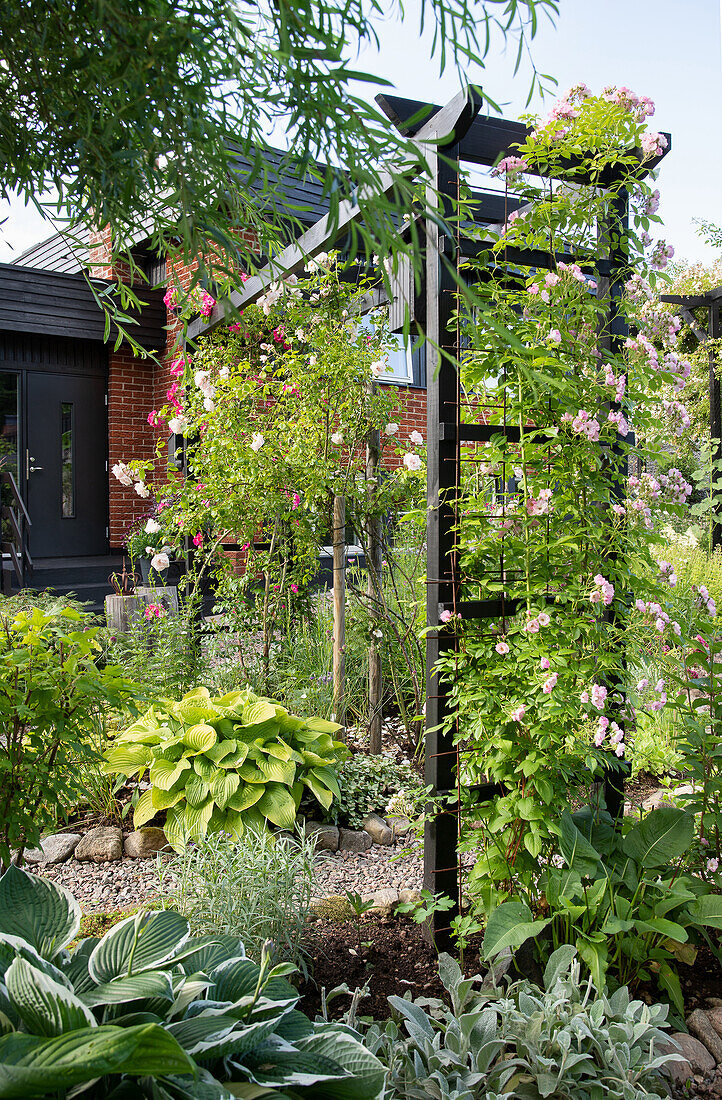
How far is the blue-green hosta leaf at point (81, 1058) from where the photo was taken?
0.82 meters

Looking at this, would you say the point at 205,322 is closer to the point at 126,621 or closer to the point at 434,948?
the point at 126,621

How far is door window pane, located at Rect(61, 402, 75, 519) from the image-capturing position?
28.6ft

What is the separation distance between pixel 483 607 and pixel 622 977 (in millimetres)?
1047

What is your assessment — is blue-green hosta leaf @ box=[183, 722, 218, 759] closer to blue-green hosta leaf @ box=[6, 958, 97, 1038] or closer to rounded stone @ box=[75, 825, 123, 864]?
rounded stone @ box=[75, 825, 123, 864]

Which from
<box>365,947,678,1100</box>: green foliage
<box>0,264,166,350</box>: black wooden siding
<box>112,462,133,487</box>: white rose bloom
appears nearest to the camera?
<box>365,947,678,1100</box>: green foliage

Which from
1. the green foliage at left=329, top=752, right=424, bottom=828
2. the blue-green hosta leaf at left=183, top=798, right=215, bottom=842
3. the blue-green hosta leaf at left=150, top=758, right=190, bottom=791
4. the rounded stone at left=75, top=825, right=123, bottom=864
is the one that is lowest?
the rounded stone at left=75, top=825, right=123, bottom=864

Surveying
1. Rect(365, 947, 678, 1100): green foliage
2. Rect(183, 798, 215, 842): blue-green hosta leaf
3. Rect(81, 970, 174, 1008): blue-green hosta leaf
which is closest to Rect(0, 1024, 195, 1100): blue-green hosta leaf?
Rect(81, 970, 174, 1008): blue-green hosta leaf

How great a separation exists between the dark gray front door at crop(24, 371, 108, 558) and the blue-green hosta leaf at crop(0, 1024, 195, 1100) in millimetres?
8248

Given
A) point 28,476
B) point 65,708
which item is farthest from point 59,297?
point 65,708

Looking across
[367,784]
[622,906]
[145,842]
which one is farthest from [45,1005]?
[367,784]

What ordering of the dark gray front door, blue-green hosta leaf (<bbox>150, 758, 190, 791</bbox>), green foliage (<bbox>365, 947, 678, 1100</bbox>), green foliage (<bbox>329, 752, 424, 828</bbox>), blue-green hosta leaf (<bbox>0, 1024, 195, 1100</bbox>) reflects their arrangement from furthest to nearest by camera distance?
1. the dark gray front door
2. green foliage (<bbox>329, 752, 424, 828</bbox>)
3. blue-green hosta leaf (<bbox>150, 758, 190, 791</bbox>)
4. green foliage (<bbox>365, 947, 678, 1100</bbox>)
5. blue-green hosta leaf (<bbox>0, 1024, 195, 1100</bbox>)

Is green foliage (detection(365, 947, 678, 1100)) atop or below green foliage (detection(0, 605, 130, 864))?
below

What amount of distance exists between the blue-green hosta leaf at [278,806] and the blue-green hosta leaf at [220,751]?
0.67 ft

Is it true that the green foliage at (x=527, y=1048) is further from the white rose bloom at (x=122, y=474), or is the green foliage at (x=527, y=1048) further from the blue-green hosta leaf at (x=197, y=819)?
the white rose bloom at (x=122, y=474)
